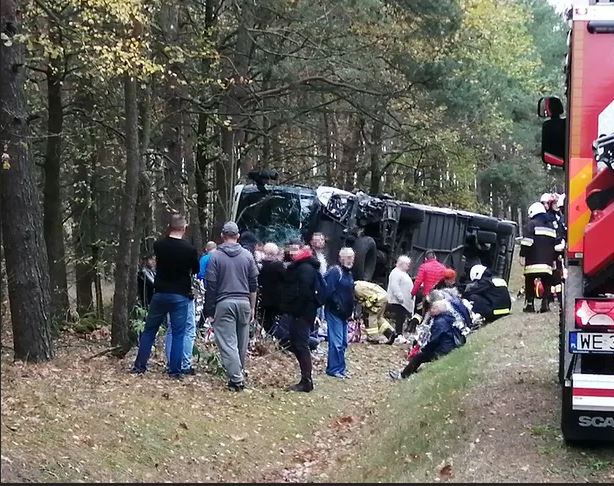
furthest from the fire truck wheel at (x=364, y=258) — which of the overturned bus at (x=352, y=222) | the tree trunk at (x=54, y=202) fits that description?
the tree trunk at (x=54, y=202)

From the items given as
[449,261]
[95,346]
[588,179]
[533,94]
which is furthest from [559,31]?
[588,179]

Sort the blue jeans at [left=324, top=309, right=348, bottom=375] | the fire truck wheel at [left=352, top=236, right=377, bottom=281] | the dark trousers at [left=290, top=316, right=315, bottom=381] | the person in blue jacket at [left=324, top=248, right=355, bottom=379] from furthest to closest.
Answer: the fire truck wheel at [left=352, top=236, right=377, bottom=281]
the blue jeans at [left=324, top=309, right=348, bottom=375]
the person in blue jacket at [left=324, top=248, right=355, bottom=379]
the dark trousers at [left=290, top=316, right=315, bottom=381]

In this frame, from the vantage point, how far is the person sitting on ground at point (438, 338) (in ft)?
41.8

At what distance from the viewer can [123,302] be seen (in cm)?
1325

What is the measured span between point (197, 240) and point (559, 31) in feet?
140

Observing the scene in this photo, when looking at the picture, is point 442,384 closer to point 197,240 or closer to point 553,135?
point 553,135

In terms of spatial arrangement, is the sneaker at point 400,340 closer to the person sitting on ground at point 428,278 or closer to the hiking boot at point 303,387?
the person sitting on ground at point 428,278

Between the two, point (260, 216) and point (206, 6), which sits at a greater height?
point (206, 6)

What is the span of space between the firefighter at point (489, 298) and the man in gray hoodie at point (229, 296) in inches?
254

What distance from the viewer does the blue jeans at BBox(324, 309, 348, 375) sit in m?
13.4

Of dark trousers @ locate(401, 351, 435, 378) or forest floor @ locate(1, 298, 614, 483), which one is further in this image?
dark trousers @ locate(401, 351, 435, 378)

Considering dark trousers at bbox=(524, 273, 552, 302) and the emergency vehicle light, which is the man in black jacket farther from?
the emergency vehicle light

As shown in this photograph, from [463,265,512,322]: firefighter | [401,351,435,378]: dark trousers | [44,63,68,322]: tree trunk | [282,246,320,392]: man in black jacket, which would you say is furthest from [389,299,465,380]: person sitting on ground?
[44,63,68,322]: tree trunk

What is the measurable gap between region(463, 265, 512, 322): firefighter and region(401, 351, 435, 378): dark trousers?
154 inches
